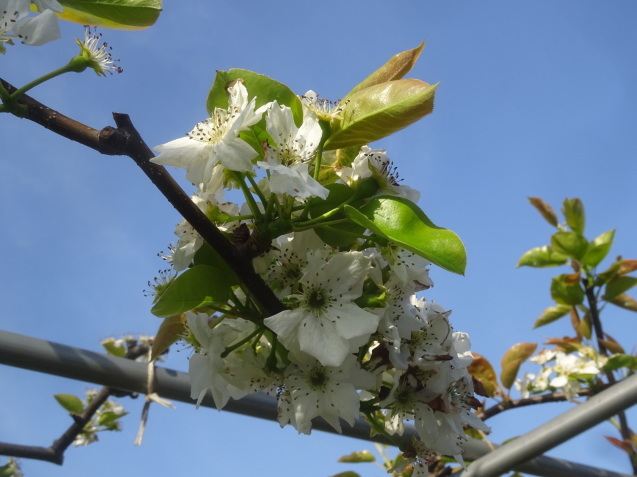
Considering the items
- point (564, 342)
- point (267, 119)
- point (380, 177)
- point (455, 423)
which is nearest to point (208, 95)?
point (267, 119)

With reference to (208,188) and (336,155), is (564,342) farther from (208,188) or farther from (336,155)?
(208,188)

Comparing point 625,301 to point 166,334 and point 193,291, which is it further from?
point 193,291

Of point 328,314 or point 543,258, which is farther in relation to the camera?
point 543,258

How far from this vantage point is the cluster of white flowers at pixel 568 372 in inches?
85.4

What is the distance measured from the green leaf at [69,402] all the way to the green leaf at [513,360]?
1242mm

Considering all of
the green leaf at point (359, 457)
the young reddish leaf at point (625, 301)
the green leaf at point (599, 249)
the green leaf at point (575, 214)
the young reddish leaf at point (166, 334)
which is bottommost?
the young reddish leaf at point (166, 334)

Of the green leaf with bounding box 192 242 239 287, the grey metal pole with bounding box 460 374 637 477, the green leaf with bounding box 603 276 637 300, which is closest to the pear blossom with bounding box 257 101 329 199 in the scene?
the green leaf with bounding box 192 242 239 287

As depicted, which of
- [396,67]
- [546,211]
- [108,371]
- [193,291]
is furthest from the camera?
[546,211]

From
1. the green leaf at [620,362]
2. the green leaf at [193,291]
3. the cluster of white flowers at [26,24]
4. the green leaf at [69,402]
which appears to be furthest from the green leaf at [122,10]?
the green leaf at [620,362]

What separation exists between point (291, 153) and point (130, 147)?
20cm

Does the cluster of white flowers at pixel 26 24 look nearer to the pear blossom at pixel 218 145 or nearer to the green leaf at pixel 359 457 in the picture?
the pear blossom at pixel 218 145

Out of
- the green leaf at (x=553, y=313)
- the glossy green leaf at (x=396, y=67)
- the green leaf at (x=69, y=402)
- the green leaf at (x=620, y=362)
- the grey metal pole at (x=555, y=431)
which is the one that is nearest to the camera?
the glossy green leaf at (x=396, y=67)

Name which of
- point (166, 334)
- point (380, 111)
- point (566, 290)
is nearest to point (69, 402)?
point (166, 334)

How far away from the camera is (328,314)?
2.32 ft
